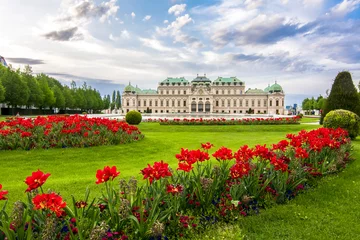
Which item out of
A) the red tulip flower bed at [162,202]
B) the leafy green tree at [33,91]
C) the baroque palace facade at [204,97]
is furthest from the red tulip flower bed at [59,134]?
the baroque palace facade at [204,97]

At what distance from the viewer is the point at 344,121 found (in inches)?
501

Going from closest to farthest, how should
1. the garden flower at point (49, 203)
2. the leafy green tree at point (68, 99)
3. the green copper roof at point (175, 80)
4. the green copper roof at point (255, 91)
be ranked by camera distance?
1. the garden flower at point (49, 203)
2. the leafy green tree at point (68, 99)
3. the green copper roof at point (255, 91)
4. the green copper roof at point (175, 80)

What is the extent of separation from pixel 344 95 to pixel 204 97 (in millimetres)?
77152

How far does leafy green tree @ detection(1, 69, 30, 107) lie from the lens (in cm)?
4475

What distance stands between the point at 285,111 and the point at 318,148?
97.0 m

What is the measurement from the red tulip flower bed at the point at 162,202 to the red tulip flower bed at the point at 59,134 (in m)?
5.27

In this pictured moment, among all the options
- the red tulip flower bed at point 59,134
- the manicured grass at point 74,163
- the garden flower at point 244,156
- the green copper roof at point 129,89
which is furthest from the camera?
the green copper roof at point 129,89

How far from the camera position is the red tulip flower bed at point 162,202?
8.63ft

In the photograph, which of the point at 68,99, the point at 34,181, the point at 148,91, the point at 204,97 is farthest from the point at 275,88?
the point at 34,181

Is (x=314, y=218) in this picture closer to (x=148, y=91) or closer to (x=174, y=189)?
(x=174, y=189)

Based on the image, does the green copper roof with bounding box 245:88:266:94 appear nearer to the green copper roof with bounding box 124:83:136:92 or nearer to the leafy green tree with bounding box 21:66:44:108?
the green copper roof with bounding box 124:83:136:92

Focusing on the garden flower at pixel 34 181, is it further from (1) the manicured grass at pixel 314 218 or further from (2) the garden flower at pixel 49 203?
(1) the manicured grass at pixel 314 218

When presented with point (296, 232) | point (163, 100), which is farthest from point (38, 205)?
point (163, 100)

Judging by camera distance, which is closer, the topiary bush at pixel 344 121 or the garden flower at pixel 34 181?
the garden flower at pixel 34 181
